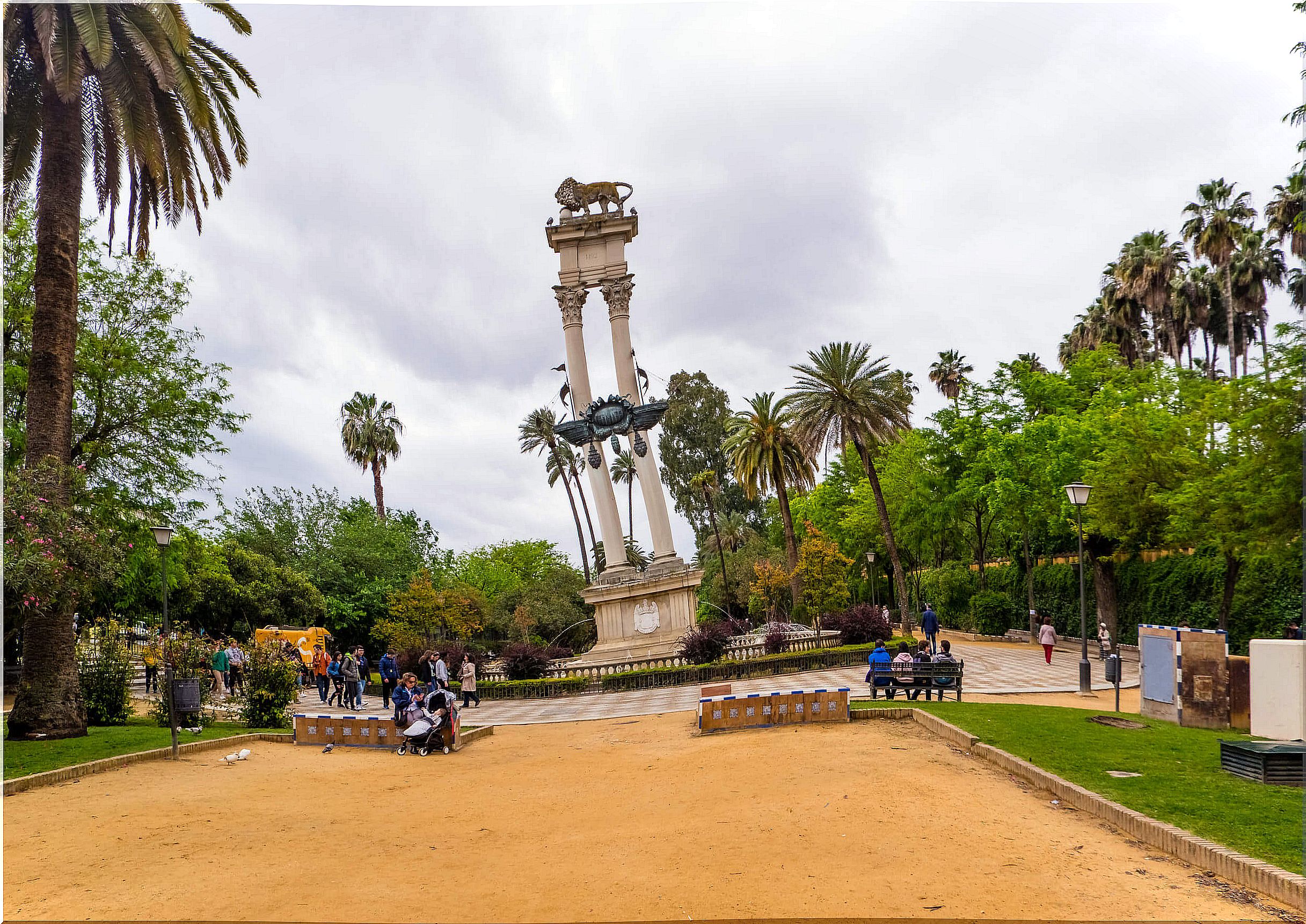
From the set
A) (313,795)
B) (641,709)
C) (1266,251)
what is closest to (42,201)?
(313,795)

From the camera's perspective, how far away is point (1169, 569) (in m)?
32.1

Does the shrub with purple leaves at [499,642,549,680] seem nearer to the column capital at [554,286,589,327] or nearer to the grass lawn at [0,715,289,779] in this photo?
the grass lawn at [0,715,289,779]

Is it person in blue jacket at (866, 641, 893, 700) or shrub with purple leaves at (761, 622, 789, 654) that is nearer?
person in blue jacket at (866, 641, 893, 700)

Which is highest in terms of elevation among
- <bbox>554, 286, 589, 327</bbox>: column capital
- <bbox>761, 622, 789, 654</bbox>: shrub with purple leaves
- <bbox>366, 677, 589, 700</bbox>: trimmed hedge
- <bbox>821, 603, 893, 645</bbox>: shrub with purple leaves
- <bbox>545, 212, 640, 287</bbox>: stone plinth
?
<bbox>545, 212, 640, 287</bbox>: stone plinth

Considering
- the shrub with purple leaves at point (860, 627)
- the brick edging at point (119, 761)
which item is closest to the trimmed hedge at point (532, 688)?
the shrub with purple leaves at point (860, 627)

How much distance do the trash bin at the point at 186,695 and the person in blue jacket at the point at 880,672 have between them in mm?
12994

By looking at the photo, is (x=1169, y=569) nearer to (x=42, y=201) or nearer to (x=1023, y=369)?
(x=1023, y=369)

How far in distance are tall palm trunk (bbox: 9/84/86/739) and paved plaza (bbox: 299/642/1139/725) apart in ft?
25.2

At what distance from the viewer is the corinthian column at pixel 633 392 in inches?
1347

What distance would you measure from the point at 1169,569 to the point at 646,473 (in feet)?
62.7

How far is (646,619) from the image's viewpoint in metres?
33.0

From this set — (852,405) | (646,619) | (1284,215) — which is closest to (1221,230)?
(1284,215)

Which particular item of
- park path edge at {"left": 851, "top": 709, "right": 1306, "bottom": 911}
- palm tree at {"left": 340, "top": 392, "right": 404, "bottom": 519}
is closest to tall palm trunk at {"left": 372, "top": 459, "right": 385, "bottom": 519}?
palm tree at {"left": 340, "top": 392, "right": 404, "bottom": 519}

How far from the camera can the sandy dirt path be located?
22.8ft
